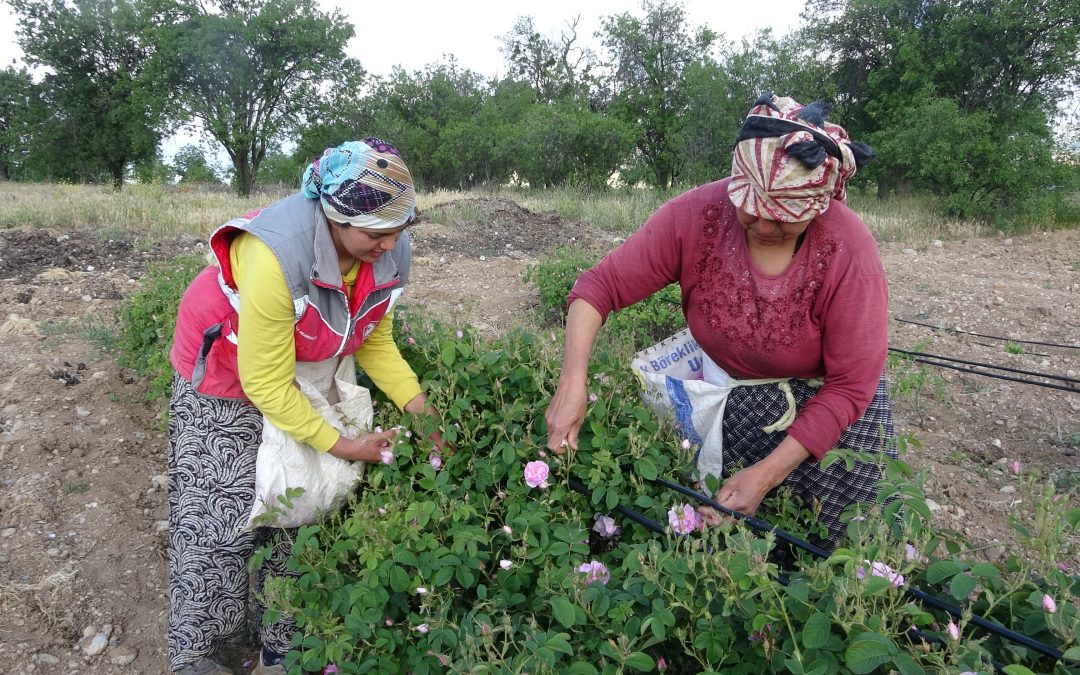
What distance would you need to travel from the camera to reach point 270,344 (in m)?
1.79

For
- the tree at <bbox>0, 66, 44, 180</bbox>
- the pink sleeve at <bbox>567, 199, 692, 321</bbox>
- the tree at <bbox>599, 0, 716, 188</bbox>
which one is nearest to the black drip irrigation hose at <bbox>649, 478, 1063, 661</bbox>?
the pink sleeve at <bbox>567, 199, 692, 321</bbox>

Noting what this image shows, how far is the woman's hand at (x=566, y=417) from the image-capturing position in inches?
71.9

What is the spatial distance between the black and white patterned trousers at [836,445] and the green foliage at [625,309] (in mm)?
1928

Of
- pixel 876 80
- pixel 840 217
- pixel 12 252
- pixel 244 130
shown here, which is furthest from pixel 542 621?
pixel 244 130

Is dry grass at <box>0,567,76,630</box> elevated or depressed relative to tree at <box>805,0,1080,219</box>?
depressed

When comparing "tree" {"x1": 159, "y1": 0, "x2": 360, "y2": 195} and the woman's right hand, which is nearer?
the woman's right hand

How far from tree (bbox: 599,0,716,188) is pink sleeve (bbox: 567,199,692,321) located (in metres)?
19.4

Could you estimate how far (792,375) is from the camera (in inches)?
81.5

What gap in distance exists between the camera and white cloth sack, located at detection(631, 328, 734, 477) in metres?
2.14

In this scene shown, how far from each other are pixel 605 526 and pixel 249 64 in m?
28.4

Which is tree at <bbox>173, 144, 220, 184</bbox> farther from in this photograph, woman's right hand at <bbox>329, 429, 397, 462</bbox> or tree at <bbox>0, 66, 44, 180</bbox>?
woman's right hand at <bbox>329, 429, 397, 462</bbox>

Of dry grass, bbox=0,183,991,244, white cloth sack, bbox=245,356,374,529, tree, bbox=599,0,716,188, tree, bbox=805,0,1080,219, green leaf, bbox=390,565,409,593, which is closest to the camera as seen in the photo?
green leaf, bbox=390,565,409,593

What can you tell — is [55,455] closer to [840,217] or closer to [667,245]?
[667,245]

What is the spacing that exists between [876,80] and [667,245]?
18777mm
